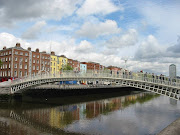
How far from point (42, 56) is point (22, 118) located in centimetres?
4127

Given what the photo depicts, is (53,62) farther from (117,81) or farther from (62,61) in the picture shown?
(117,81)

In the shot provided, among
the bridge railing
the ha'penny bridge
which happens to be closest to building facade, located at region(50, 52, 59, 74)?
the ha'penny bridge

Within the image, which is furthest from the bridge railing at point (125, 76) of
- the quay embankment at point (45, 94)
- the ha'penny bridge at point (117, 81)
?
the quay embankment at point (45, 94)

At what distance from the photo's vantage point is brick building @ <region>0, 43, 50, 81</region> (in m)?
51.8

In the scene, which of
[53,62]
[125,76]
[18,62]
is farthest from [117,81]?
[53,62]

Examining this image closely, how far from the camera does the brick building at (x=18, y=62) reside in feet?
170

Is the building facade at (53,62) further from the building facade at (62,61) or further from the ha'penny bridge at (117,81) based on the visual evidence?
the ha'penny bridge at (117,81)

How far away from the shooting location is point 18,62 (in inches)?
2090

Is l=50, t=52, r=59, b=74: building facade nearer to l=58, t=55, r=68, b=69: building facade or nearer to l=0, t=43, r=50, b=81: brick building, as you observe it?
l=58, t=55, r=68, b=69: building facade

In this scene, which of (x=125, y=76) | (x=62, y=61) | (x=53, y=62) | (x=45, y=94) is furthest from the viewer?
(x=62, y=61)

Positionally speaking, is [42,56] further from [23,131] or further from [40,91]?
[23,131]

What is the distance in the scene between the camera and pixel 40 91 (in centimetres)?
3959

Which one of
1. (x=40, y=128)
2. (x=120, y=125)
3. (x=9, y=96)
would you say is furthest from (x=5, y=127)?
(x=9, y=96)

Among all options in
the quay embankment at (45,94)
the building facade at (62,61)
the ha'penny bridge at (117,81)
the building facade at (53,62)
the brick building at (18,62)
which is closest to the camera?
the ha'penny bridge at (117,81)
